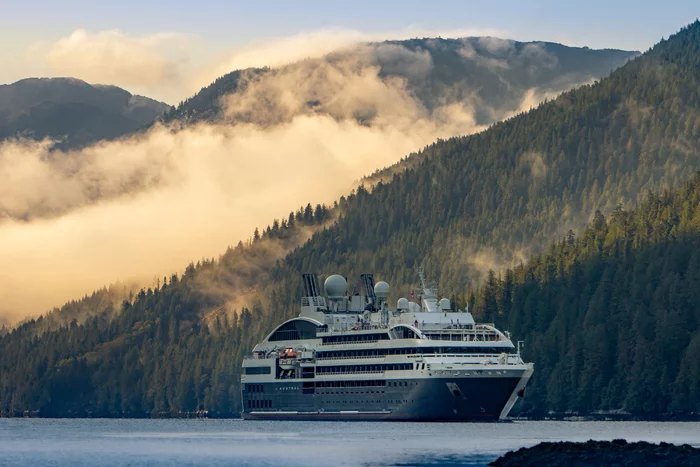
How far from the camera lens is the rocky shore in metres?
116

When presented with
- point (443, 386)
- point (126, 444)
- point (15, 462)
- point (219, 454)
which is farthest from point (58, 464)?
point (443, 386)

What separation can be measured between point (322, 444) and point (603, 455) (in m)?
48.4

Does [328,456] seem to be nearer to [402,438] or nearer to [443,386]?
[402,438]

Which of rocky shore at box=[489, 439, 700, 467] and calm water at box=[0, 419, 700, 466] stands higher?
calm water at box=[0, 419, 700, 466]

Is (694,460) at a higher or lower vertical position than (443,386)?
lower

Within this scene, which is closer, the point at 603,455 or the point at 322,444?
the point at 603,455

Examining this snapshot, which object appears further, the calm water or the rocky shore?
the calm water

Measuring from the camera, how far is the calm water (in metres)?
141

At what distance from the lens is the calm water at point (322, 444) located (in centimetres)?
14088

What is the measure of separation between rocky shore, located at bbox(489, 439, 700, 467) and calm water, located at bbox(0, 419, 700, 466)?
8.42 metres

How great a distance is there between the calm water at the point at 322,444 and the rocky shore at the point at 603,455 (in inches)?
332

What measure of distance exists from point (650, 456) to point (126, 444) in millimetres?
72556

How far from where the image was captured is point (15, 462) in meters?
141

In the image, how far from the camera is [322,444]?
534 feet
